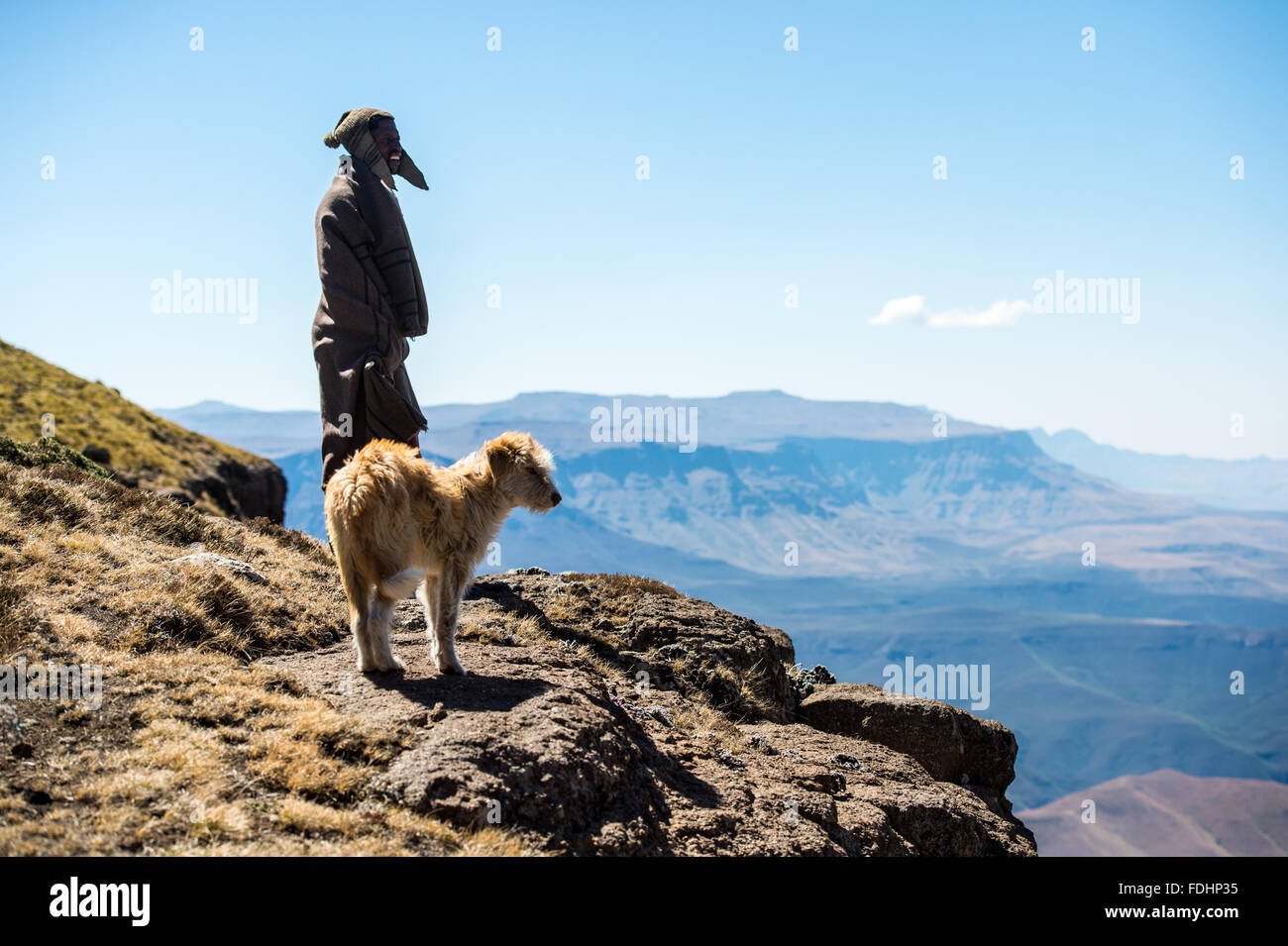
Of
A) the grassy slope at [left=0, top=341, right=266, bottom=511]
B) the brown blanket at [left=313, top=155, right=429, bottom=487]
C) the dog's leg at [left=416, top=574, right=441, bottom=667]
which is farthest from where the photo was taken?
the grassy slope at [left=0, top=341, right=266, bottom=511]

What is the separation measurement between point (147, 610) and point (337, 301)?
14.0 feet

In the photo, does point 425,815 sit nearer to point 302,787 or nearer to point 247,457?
point 302,787

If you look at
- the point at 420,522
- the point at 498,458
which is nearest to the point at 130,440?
Answer: the point at 498,458

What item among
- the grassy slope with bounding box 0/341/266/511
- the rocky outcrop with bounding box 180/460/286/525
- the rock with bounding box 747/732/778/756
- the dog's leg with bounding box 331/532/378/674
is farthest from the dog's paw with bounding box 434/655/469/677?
the rocky outcrop with bounding box 180/460/286/525

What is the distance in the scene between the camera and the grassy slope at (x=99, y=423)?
31.3 meters

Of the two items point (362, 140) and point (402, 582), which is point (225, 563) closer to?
point (402, 582)

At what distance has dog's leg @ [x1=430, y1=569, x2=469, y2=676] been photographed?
7.76m

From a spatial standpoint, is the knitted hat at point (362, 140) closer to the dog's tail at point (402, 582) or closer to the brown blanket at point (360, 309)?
the brown blanket at point (360, 309)

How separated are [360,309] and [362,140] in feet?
6.58

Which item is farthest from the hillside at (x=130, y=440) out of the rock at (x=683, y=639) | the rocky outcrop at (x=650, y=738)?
the rocky outcrop at (x=650, y=738)

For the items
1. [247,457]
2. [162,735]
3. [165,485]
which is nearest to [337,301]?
[162,735]

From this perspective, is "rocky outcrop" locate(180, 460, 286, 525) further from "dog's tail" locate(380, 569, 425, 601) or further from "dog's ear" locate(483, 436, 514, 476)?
"dog's tail" locate(380, 569, 425, 601)

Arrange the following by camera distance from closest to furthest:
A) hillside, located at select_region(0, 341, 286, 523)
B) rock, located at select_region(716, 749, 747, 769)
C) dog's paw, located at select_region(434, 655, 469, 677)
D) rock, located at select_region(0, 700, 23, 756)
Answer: rock, located at select_region(0, 700, 23, 756) → dog's paw, located at select_region(434, 655, 469, 677) → rock, located at select_region(716, 749, 747, 769) → hillside, located at select_region(0, 341, 286, 523)

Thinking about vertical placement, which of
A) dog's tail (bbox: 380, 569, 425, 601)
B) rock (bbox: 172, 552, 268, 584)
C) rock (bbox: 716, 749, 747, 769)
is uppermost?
dog's tail (bbox: 380, 569, 425, 601)
